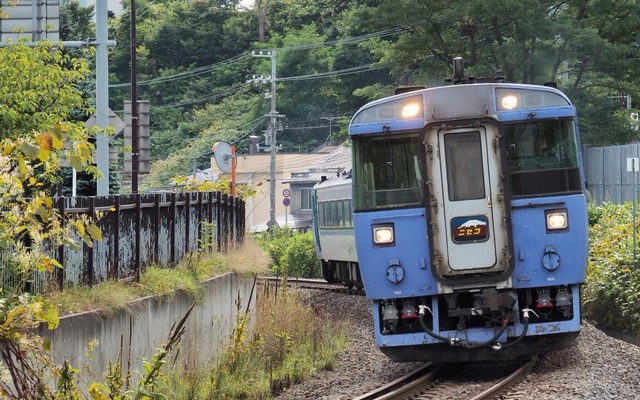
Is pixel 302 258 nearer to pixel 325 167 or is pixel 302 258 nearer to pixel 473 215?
pixel 325 167

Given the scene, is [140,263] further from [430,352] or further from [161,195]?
[430,352]

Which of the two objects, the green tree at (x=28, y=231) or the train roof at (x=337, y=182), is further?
the train roof at (x=337, y=182)

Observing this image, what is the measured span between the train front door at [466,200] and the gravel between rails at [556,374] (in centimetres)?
138

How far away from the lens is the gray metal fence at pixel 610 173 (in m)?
28.9

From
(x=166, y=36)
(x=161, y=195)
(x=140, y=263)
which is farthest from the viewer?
(x=166, y=36)

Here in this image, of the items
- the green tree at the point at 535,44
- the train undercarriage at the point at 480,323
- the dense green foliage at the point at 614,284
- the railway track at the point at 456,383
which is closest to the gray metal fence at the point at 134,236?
the train undercarriage at the point at 480,323

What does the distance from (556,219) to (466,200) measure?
951mm

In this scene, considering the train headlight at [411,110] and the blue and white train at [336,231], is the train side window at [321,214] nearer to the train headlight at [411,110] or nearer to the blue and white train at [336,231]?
the blue and white train at [336,231]

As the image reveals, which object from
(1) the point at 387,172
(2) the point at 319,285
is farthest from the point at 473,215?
(2) the point at 319,285

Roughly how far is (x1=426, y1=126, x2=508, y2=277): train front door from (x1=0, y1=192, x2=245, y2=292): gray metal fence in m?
3.29

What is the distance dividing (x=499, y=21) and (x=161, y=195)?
1962cm

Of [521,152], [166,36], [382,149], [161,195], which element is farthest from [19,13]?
[166,36]

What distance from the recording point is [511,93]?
1136cm

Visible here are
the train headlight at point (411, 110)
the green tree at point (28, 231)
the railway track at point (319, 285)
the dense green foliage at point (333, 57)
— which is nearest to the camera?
the green tree at point (28, 231)
